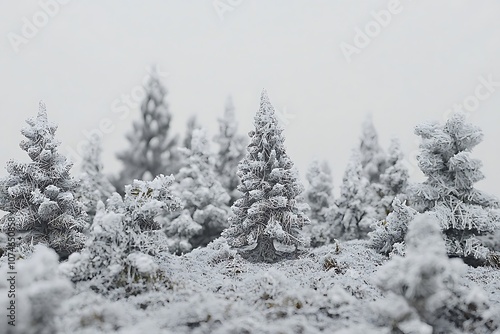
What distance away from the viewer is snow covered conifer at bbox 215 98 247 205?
21.9m

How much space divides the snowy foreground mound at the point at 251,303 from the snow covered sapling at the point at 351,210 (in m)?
6.98

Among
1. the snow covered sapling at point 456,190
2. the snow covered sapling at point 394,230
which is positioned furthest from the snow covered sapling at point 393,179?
the snow covered sapling at point 394,230

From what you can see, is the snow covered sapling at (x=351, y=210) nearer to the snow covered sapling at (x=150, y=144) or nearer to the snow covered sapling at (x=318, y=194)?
the snow covered sapling at (x=318, y=194)

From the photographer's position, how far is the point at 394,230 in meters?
14.1

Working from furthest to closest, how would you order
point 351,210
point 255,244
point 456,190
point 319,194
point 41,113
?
point 319,194, point 351,210, point 255,244, point 456,190, point 41,113

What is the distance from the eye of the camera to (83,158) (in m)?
20.7

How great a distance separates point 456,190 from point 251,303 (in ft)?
26.8

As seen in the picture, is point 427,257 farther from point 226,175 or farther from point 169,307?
point 226,175

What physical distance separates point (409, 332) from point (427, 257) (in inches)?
52.0

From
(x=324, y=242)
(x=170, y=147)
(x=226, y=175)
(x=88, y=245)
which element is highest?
(x=170, y=147)

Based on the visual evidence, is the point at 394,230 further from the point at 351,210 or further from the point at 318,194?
the point at 318,194

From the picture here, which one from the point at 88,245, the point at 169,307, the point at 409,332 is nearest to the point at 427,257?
the point at 409,332

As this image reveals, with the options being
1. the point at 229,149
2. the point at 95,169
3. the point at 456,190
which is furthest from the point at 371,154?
the point at 95,169

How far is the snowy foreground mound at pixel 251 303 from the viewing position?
22.5 ft
